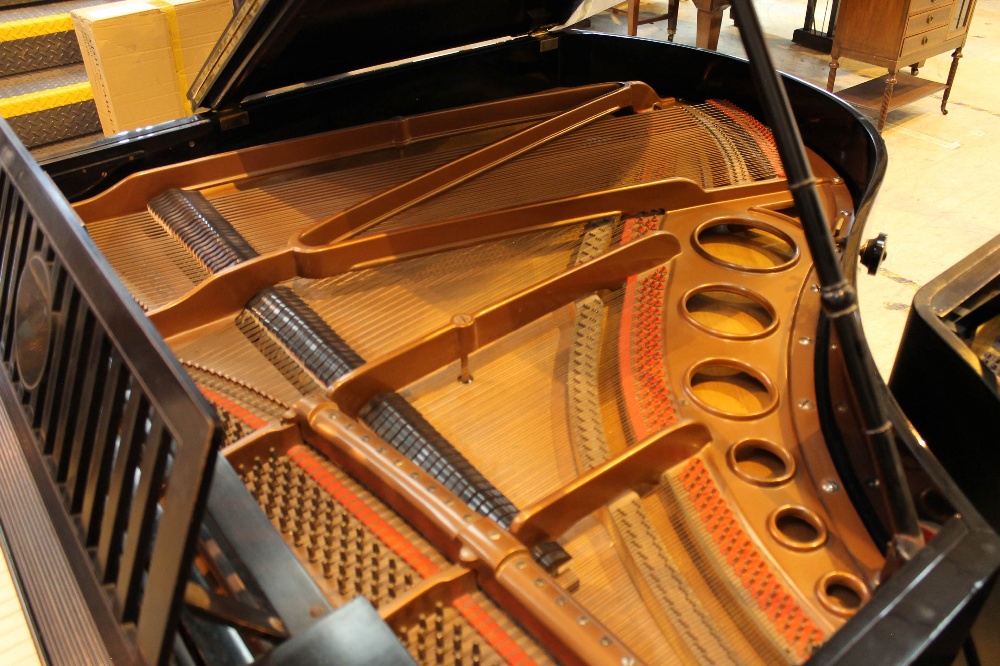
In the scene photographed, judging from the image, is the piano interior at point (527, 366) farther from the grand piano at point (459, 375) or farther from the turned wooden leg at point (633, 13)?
the turned wooden leg at point (633, 13)

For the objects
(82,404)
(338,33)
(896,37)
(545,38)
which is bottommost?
(896,37)

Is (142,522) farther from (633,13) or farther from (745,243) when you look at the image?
(633,13)

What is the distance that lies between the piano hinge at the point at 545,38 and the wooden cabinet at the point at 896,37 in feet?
13.0

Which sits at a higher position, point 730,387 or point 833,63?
point 730,387

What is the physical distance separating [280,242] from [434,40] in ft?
4.11

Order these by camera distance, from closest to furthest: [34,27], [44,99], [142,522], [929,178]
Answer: [142,522] < [44,99] < [929,178] < [34,27]

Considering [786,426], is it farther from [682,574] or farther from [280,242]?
[280,242]

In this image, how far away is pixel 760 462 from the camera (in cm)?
221

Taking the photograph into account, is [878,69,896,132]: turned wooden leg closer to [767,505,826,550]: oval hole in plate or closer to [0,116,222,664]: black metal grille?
[767,505,826,550]: oval hole in plate

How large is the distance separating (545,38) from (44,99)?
4187 millimetres

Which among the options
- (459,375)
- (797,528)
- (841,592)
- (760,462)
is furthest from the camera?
(459,375)

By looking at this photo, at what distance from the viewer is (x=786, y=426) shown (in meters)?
2.18

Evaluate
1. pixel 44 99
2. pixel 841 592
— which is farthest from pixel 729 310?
pixel 44 99

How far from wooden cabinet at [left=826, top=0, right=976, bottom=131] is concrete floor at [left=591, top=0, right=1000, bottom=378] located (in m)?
0.25
